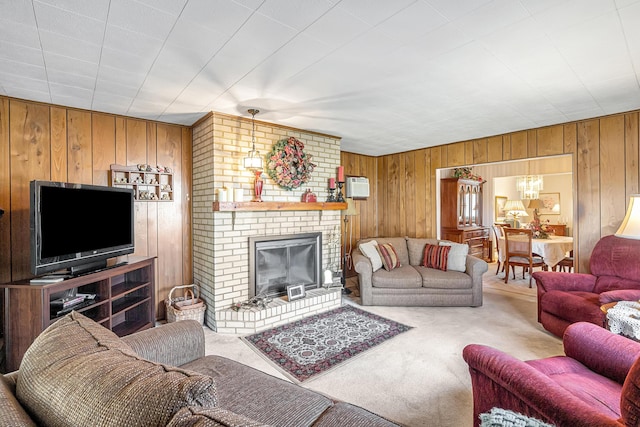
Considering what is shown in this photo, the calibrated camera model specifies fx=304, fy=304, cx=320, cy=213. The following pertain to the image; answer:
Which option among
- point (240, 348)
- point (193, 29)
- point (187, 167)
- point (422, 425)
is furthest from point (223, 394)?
point (187, 167)

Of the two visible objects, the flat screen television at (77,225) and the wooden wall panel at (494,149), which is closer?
the flat screen television at (77,225)

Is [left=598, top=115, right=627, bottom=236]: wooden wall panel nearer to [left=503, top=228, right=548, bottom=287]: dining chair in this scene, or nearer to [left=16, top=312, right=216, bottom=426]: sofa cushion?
[left=503, top=228, right=548, bottom=287]: dining chair

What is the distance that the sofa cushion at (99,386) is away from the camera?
695 mm

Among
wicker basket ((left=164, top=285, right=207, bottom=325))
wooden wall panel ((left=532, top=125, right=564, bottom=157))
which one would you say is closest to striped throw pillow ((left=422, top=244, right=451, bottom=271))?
wooden wall panel ((left=532, top=125, right=564, bottom=157))

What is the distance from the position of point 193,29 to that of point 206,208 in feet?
6.65

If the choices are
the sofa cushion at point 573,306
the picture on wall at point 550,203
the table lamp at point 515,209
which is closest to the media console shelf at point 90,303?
the sofa cushion at point 573,306

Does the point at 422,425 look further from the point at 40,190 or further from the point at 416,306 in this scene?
the point at 40,190

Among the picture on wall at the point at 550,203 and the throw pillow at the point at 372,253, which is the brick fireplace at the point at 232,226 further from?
the picture on wall at the point at 550,203

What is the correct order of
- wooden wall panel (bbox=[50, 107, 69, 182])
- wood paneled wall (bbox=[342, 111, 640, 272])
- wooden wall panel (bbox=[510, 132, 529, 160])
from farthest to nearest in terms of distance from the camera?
wooden wall panel (bbox=[510, 132, 529, 160]) < wood paneled wall (bbox=[342, 111, 640, 272]) < wooden wall panel (bbox=[50, 107, 69, 182])

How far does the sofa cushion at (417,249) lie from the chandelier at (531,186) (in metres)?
4.56

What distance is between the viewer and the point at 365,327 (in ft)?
10.7

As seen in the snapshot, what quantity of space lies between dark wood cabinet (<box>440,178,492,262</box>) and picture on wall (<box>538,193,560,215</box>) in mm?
2436

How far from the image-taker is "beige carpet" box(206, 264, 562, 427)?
2008mm

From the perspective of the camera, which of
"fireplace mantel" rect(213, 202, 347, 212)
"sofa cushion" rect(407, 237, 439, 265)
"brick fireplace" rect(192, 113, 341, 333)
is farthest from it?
"sofa cushion" rect(407, 237, 439, 265)
